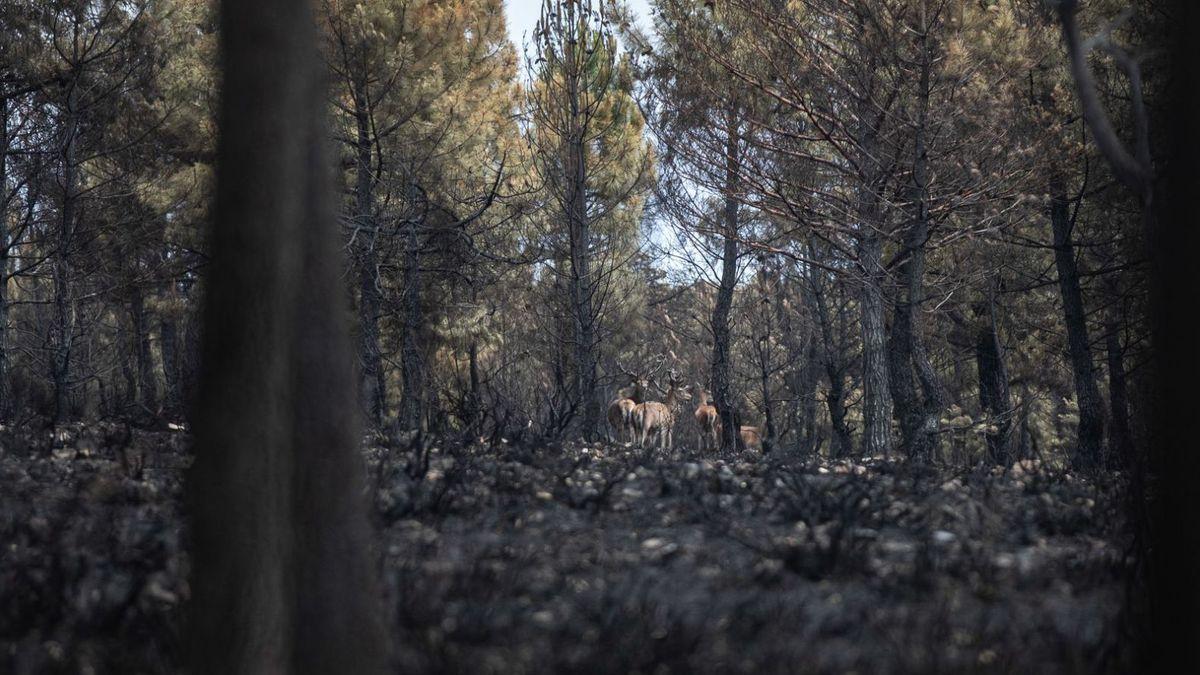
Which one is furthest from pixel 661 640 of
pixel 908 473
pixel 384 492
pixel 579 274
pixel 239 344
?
pixel 579 274

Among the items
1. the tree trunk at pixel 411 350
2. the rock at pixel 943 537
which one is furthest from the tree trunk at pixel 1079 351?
the rock at pixel 943 537

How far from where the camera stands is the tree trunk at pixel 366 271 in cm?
1281

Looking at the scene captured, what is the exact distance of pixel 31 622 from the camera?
336cm

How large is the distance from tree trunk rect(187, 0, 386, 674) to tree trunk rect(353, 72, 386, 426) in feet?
26.8

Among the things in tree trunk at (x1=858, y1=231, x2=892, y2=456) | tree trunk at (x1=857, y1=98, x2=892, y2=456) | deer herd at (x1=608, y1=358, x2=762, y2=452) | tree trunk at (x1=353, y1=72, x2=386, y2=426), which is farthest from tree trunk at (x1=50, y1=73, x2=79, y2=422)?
tree trunk at (x1=858, y1=231, x2=892, y2=456)

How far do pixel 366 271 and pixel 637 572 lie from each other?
34.2ft

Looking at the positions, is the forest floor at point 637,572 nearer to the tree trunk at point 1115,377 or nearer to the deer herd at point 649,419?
the tree trunk at point 1115,377

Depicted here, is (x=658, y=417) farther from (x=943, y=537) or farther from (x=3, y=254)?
(x=943, y=537)

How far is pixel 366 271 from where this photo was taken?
45.1ft

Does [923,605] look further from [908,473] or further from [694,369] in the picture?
[694,369]

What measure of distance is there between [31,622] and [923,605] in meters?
3.08

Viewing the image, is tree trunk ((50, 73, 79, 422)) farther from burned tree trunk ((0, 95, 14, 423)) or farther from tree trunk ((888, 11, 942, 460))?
tree trunk ((888, 11, 942, 460))

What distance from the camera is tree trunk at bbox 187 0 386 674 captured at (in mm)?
3189

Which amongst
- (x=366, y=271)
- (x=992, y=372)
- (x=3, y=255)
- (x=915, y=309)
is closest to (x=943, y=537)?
(x=915, y=309)
